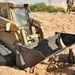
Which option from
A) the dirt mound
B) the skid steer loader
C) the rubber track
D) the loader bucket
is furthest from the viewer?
the dirt mound

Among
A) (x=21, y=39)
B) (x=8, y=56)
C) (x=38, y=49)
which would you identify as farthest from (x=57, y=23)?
(x=21, y=39)

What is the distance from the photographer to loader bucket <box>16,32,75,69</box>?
7.14 meters

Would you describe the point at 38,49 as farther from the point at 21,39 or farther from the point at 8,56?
the point at 8,56

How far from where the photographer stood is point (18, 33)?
8039mm

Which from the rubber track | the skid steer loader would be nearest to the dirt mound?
the skid steer loader

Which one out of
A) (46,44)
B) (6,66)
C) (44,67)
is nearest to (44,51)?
Answer: (46,44)

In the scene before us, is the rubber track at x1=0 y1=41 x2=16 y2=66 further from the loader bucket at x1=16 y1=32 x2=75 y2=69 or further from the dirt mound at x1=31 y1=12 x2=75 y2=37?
the dirt mound at x1=31 y1=12 x2=75 y2=37

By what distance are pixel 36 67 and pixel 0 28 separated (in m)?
2.23

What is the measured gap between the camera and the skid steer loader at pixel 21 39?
299 inches

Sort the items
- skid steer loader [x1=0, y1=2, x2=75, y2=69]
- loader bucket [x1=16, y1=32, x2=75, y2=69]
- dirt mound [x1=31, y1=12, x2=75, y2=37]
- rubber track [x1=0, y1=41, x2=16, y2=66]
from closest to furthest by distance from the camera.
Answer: loader bucket [x1=16, y1=32, x2=75, y2=69], skid steer loader [x1=0, y1=2, x2=75, y2=69], rubber track [x1=0, y1=41, x2=16, y2=66], dirt mound [x1=31, y1=12, x2=75, y2=37]

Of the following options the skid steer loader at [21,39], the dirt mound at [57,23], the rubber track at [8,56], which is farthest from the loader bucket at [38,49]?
the dirt mound at [57,23]

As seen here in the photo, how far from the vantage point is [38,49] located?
837cm

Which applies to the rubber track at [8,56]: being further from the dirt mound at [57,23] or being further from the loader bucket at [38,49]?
the dirt mound at [57,23]

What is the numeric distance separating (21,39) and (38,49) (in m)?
0.75
